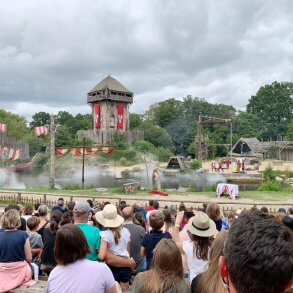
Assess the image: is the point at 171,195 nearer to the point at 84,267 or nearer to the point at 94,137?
the point at 84,267

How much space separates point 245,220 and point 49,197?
20573mm

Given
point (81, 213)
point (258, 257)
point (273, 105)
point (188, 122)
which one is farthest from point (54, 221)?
point (273, 105)

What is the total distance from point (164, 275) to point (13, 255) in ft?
7.12

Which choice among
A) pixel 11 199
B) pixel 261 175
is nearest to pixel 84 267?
pixel 11 199

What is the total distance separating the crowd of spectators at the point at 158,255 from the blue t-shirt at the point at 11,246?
0.01 meters

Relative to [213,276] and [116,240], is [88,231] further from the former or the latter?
[213,276]

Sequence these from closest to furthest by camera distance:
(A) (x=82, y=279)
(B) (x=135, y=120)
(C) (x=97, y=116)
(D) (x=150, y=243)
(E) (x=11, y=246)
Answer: (A) (x=82, y=279), (E) (x=11, y=246), (D) (x=150, y=243), (C) (x=97, y=116), (B) (x=135, y=120)

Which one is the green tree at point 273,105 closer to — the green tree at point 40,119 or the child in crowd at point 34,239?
the green tree at point 40,119

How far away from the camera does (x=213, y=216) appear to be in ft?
20.0

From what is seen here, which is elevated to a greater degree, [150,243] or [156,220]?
[156,220]

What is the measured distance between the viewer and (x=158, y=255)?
297cm

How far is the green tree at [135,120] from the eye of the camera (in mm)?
79312

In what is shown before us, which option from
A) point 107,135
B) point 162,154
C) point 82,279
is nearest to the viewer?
point 82,279

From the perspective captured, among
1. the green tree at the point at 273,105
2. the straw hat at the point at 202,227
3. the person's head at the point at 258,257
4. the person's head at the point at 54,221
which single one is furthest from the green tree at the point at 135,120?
the person's head at the point at 258,257
